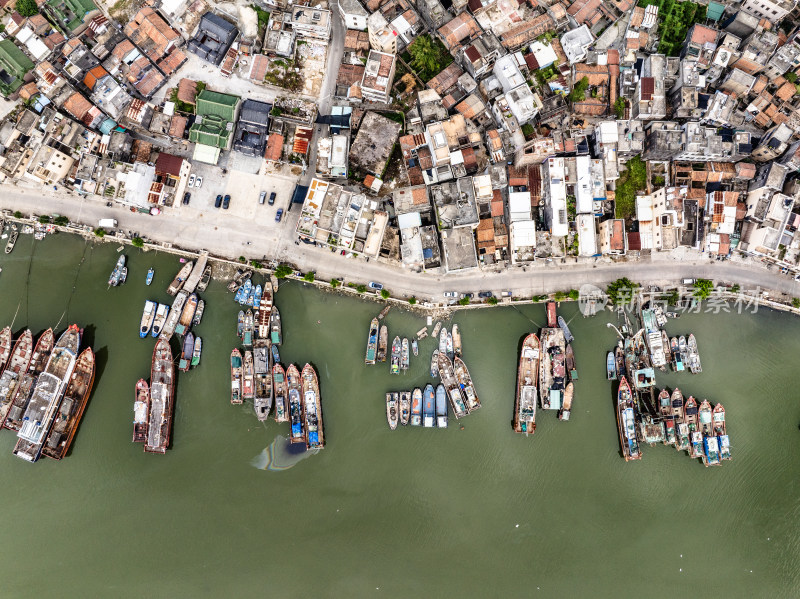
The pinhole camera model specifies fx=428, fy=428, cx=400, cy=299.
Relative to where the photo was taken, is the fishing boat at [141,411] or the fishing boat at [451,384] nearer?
the fishing boat at [141,411]

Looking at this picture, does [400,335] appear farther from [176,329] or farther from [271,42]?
[271,42]

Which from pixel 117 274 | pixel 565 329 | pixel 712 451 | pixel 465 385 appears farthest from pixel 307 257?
pixel 712 451

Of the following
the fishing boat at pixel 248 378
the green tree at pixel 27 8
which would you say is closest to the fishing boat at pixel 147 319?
the fishing boat at pixel 248 378

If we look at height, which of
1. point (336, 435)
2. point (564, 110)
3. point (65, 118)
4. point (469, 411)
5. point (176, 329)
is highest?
point (564, 110)

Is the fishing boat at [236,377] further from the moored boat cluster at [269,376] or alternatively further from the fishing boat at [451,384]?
the fishing boat at [451,384]

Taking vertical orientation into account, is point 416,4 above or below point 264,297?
above

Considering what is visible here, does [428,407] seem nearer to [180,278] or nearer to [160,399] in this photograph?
[160,399]

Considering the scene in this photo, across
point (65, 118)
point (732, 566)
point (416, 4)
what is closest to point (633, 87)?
point (416, 4)
